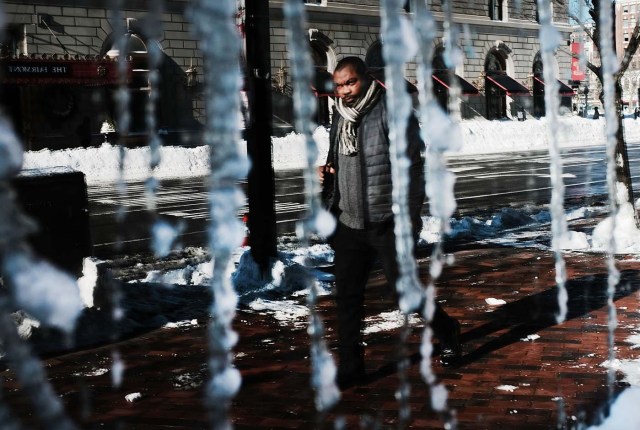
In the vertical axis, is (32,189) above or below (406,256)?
above

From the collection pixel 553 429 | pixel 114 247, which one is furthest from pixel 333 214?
pixel 114 247

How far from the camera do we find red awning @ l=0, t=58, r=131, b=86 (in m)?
A: 24.7

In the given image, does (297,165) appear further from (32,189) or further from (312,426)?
(312,426)

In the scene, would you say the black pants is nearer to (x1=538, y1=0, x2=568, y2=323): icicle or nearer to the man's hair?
the man's hair

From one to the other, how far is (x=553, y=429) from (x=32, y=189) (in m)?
Result: 3.77

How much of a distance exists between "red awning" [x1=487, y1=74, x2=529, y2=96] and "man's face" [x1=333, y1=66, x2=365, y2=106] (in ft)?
119

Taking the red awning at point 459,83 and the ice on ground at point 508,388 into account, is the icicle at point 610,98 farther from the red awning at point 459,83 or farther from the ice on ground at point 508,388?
the red awning at point 459,83

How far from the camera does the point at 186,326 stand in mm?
6047

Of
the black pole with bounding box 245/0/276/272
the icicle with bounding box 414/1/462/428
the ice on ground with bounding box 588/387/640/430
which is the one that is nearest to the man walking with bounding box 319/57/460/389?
the icicle with bounding box 414/1/462/428

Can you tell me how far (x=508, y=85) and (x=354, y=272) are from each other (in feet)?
121

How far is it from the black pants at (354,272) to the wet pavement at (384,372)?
0.22 metres

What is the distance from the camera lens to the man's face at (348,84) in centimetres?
444

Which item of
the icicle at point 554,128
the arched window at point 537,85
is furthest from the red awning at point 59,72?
the arched window at point 537,85

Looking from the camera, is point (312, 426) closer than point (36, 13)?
Yes
